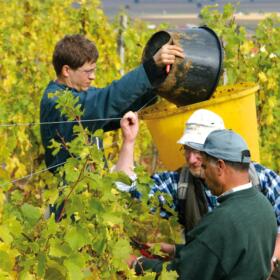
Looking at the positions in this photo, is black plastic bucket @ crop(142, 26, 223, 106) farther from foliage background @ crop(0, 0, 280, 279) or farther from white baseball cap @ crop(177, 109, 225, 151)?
foliage background @ crop(0, 0, 280, 279)

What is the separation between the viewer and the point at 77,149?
2.26m

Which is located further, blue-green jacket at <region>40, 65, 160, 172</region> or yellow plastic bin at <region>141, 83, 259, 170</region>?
yellow plastic bin at <region>141, 83, 259, 170</region>

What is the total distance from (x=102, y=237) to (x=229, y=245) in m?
0.43

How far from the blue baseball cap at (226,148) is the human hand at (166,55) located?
387mm

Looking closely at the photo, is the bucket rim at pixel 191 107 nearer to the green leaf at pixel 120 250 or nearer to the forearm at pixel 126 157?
the forearm at pixel 126 157

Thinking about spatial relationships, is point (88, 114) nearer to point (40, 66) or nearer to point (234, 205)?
point (234, 205)

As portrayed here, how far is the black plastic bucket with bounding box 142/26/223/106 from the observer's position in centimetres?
299

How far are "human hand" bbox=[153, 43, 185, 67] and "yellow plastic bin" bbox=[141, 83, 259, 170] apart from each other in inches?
13.9

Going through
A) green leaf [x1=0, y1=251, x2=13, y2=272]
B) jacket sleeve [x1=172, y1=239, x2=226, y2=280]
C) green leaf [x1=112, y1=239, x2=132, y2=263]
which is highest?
green leaf [x1=0, y1=251, x2=13, y2=272]

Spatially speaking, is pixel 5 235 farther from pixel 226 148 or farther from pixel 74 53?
pixel 74 53

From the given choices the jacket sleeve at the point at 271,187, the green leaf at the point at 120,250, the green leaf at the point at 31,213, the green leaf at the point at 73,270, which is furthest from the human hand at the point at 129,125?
the green leaf at the point at 73,270

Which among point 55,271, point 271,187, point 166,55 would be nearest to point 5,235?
point 55,271

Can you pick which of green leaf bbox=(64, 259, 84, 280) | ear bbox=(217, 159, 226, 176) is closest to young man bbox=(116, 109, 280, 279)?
ear bbox=(217, 159, 226, 176)

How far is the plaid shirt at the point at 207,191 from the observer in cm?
305
